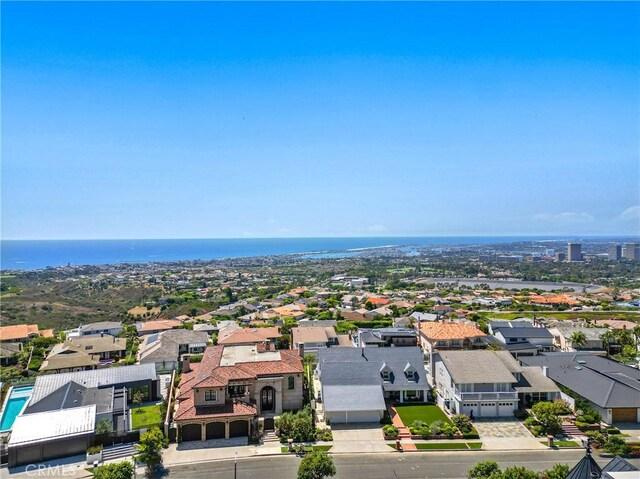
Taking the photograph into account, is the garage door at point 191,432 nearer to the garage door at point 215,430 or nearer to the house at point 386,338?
the garage door at point 215,430

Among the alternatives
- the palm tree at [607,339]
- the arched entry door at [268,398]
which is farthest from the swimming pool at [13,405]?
the palm tree at [607,339]

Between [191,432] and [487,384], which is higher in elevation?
[487,384]

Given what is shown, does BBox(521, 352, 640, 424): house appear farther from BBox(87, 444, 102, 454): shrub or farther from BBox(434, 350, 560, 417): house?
BBox(87, 444, 102, 454): shrub

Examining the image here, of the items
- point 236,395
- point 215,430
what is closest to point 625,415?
point 236,395

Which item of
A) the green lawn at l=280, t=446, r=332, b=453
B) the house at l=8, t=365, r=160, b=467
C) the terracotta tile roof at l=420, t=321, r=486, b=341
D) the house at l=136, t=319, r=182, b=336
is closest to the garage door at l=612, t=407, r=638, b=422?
the terracotta tile roof at l=420, t=321, r=486, b=341

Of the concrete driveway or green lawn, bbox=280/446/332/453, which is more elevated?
green lawn, bbox=280/446/332/453

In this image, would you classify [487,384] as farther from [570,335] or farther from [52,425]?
[52,425]
